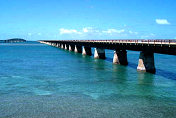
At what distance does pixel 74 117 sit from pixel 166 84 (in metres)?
21.8

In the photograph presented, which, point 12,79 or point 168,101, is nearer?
point 168,101

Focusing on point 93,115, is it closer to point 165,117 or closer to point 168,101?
point 165,117

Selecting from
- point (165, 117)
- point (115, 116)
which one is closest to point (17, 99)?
point (115, 116)

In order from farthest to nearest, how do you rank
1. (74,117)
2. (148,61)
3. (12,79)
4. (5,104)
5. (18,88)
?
(148,61)
(12,79)
(18,88)
(5,104)
(74,117)

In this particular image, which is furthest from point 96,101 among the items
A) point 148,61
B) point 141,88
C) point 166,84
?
point 148,61

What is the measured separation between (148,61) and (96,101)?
2813 centimetres

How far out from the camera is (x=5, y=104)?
1080 inches

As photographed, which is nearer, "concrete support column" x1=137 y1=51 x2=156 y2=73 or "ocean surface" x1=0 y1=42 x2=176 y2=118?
"ocean surface" x1=0 y1=42 x2=176 y2=118

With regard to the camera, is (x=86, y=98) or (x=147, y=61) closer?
→ (x=86, y=98)

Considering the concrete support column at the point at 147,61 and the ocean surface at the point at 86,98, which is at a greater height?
the concrete support column at the point at 147,61

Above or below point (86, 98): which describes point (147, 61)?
above

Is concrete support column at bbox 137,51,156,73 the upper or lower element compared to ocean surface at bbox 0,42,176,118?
upper

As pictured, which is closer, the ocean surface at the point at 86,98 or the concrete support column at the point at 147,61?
the ocean surface at the point at 86,98

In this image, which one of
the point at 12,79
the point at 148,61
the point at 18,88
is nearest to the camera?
the point at 18,88
